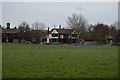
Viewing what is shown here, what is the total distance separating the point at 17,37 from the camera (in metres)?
116

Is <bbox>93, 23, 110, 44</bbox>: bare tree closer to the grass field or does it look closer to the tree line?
the tree line

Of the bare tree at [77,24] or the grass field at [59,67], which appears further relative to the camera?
the bare tree at [77,24]

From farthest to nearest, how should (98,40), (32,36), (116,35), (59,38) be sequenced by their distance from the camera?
(59,38)
(32,36)
(98,40)
(116,35)

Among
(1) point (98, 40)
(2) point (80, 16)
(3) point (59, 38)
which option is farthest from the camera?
(3) point (59, 38)

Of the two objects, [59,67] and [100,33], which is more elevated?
[100,33]

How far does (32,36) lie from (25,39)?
653 cm

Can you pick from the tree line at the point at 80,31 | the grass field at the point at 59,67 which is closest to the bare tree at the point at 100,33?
the tree line at the point at 80,31

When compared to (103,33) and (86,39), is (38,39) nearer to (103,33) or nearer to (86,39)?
(86,39)

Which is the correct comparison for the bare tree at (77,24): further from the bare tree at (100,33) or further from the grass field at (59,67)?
the grass field at (59,67)

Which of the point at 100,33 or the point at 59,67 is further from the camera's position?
the point at 100,33

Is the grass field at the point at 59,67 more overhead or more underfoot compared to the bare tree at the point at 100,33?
more underfoot

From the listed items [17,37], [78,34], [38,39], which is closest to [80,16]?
[78,34]

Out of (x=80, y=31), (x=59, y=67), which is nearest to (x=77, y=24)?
(x=80, y=31)

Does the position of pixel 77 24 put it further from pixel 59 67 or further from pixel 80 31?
pixel 59 67
